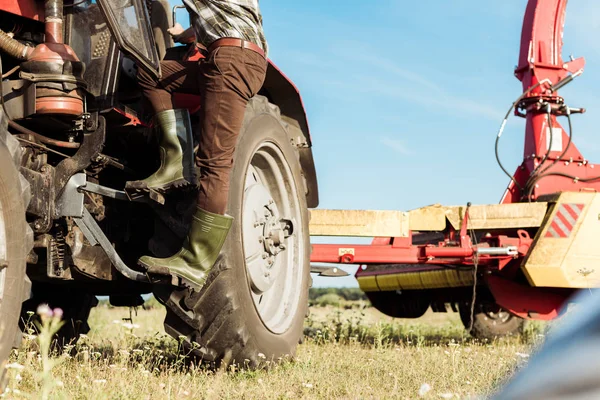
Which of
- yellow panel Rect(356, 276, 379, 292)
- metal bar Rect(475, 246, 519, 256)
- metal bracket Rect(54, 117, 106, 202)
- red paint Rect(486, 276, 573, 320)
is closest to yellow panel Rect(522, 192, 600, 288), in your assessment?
metal bar Rect(475, 246, 519, 256)

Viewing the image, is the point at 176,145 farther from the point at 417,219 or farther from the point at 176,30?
the point at 417,219

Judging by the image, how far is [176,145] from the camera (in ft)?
10.3

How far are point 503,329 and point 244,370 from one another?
3.71 m

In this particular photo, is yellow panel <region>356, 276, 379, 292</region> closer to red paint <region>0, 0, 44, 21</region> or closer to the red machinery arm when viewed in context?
the red machinery arm

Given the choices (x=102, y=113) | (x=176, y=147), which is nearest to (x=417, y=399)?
(x=176, y=147)

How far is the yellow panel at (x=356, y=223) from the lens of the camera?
5348 millimetres

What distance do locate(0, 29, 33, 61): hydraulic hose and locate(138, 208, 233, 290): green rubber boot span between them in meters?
0.89

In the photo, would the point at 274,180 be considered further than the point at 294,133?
No

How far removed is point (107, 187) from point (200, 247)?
55cm

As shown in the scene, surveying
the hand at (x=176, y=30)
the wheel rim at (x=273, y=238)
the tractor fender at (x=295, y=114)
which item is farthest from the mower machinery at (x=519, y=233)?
the hand at (x=176, y=30)

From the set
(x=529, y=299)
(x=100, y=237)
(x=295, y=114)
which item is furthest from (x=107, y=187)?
(x=529, y=299)

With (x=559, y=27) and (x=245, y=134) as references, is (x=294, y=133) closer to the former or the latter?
(x=245, y=134)

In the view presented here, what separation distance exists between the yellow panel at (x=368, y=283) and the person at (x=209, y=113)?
3.79m

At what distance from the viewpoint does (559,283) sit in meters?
5.25
